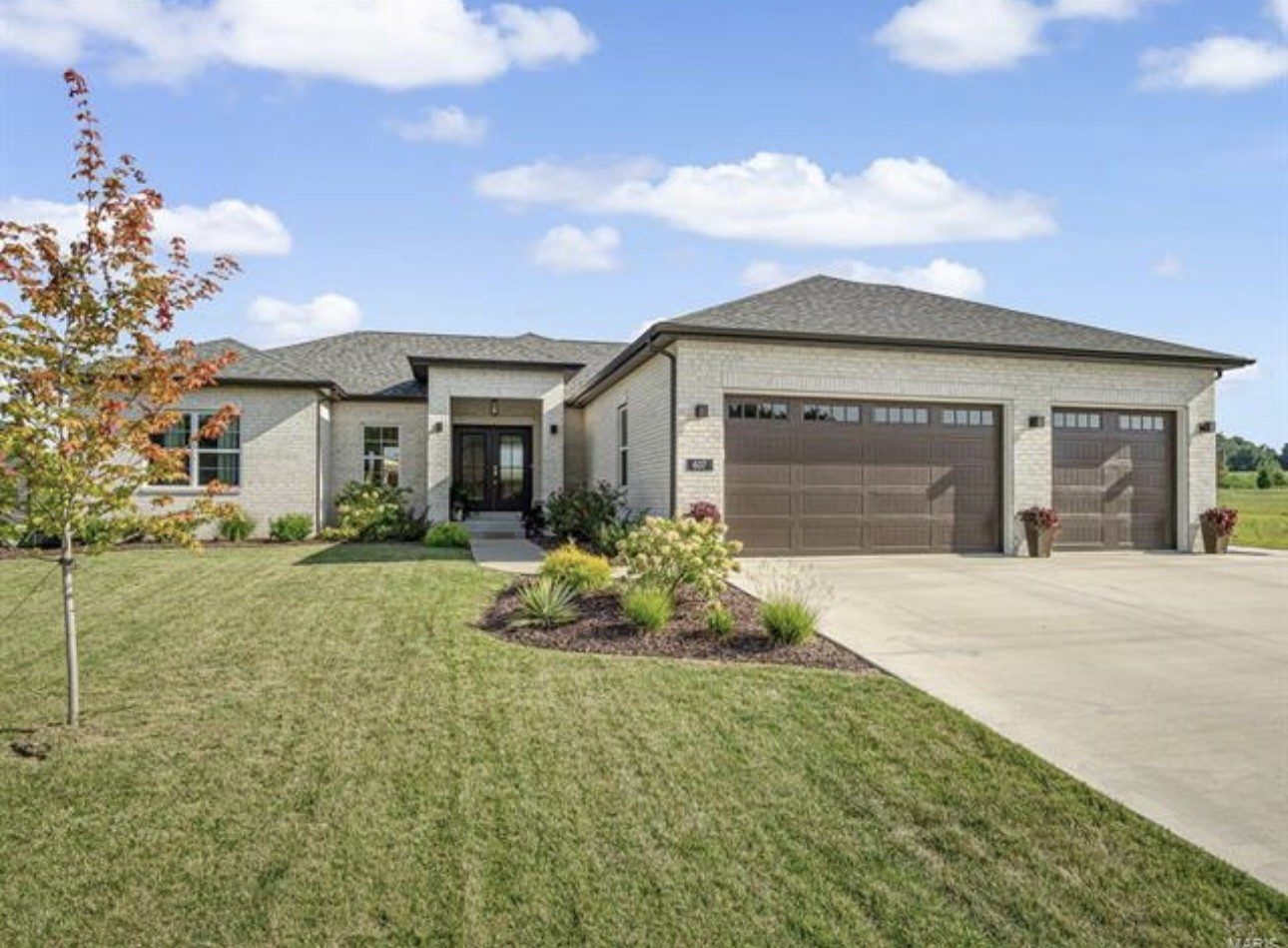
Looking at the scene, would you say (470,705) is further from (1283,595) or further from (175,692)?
(1283,595)

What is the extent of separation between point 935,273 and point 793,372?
38.6 ft

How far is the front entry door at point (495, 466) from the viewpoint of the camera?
66.1 feet

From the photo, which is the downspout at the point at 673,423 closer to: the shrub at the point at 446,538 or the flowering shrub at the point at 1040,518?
the shrub at the point at 446,538

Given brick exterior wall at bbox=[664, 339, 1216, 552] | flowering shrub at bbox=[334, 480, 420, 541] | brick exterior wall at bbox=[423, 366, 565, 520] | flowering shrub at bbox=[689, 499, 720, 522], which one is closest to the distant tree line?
brick exterior wall at bbox=[664, 339, 1216, 552]

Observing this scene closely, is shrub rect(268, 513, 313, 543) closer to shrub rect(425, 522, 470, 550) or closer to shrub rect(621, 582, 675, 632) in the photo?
shrub rect(425, 522, 470, 550)

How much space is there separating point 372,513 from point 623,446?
599cm

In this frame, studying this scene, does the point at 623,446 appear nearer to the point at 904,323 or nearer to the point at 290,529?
the point at 904,323

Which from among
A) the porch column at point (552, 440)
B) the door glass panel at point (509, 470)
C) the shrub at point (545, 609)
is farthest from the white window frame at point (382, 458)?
the shrub at point (545, 609)

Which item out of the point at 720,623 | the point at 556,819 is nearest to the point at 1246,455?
the point at 720,623

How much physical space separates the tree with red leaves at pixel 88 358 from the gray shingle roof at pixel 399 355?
41.5ft

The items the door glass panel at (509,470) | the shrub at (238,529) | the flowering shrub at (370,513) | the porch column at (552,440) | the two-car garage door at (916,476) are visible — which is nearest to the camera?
the two-car garage door at (916,476)

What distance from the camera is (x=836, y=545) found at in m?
13.0

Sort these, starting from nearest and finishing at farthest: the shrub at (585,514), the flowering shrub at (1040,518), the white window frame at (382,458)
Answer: the flowering shrub at (1040,518)
the shrub at (585,514)
the white window frame at (382,458)

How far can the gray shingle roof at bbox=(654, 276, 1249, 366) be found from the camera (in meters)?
12.6
